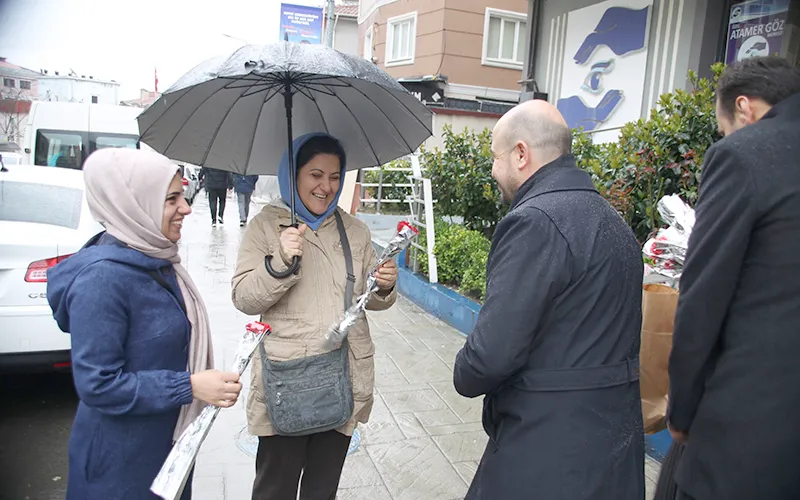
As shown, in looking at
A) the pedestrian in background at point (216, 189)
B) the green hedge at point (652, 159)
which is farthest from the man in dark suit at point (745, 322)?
the pedestrian in background at point (216, 189)

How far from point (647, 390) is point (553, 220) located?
4.01ft

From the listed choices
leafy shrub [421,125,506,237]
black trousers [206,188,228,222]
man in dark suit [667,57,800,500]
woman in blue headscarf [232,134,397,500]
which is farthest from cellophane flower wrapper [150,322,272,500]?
black trousers [206,188,228,222]

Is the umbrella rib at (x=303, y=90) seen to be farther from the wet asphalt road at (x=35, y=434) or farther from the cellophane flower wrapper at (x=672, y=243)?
the wet asphalt road at (x=35, y=434)

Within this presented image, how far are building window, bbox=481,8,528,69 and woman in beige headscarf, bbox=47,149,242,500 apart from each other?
1704 centimetres

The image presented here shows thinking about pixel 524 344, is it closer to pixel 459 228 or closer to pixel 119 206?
pixel 119 206

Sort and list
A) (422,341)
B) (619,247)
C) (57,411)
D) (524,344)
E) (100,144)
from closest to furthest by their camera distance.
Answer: (524,344) < (619,247) < (57,411) < (422,341) < (100,144)

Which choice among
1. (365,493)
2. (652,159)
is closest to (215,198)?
(652,159)

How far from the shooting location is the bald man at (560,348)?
66.2 inches

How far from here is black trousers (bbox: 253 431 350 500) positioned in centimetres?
239

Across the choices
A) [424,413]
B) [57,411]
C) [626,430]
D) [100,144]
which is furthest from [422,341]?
[100,144]

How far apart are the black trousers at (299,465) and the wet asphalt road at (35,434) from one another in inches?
65.2

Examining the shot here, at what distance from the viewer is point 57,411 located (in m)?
4.27

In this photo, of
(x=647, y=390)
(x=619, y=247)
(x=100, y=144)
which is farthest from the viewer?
(x=100, y=144)

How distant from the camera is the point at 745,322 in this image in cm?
160
